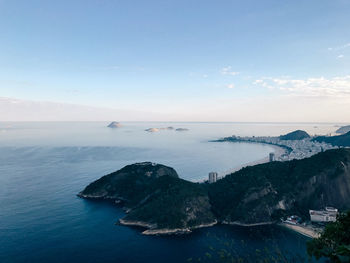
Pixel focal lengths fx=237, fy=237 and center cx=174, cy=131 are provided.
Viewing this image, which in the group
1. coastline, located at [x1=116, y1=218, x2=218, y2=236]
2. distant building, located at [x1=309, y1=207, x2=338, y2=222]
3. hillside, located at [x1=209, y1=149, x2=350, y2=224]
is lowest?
coastline, located at [x1=116, y1=218, x2=218, y2=236]

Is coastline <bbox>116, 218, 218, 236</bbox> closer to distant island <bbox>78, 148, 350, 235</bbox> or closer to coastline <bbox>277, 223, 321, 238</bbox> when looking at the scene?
distant island <bbox>78, 148, 350, 235</bbox>

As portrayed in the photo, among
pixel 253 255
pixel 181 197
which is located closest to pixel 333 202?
pixel 253 255

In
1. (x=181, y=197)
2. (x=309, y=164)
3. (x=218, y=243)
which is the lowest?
A: (x=218, y=243)

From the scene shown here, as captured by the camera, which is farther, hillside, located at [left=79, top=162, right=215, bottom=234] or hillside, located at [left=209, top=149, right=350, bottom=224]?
hillside, located at [left=209, top=149, right=350, bottom=224]

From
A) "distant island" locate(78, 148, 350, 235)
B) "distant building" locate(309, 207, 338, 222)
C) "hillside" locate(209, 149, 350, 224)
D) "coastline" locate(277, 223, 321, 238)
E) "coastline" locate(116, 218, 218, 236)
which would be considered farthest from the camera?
"hillside" locate(209, 149, 350, 224)

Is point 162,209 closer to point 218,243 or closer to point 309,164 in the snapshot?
point 218,243

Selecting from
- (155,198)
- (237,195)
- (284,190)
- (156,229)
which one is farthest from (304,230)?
(155,198)

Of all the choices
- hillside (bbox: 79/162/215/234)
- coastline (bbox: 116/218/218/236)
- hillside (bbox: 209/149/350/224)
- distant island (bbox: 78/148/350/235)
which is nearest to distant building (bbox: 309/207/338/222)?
distant island (bbox: 78/148/350/235)
